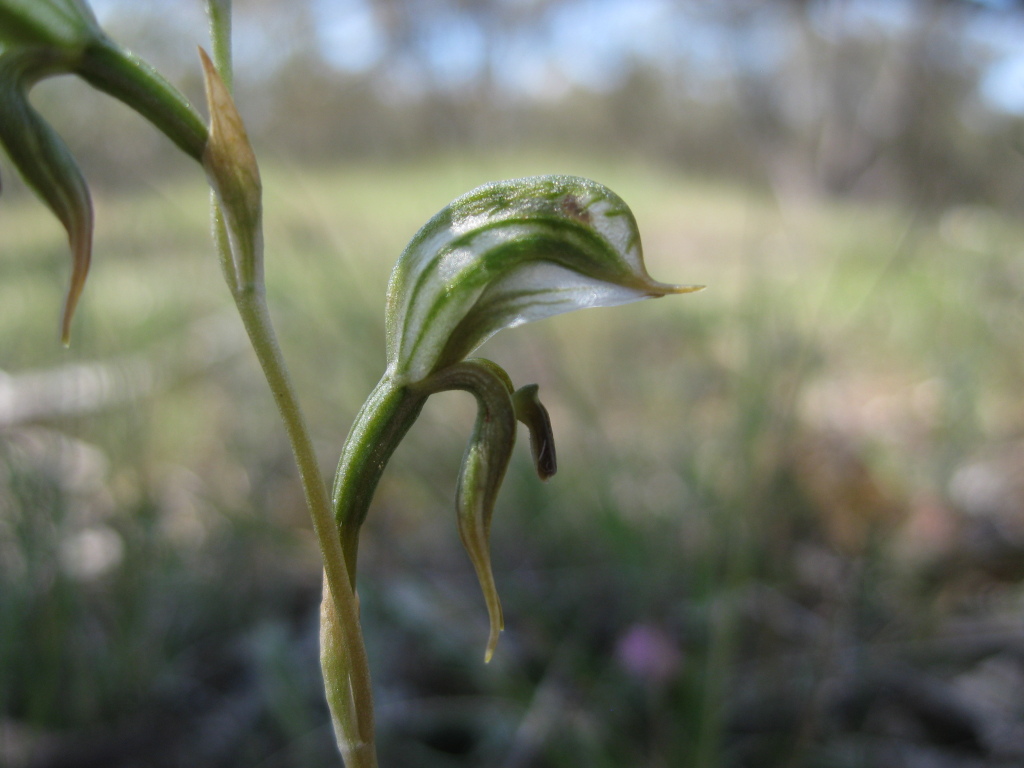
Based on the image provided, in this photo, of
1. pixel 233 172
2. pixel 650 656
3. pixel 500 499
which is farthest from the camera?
pixel 500 499

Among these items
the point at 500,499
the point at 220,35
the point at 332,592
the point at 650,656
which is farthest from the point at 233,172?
the point at 500,499

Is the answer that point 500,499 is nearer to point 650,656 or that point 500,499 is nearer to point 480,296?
point 650,656

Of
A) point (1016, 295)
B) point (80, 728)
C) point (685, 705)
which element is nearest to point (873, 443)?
point (1016, 295)

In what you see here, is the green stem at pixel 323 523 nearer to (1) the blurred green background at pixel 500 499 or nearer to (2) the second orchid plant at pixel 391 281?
(2) the second orchid plant at pixel 391 281

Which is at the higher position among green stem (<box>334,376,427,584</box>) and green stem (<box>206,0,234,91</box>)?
green stem (<box>206,0,234,91</box>)

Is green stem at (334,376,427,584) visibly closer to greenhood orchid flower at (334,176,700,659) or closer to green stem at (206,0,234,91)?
greenhood orchid flower at (334,176,700,659)

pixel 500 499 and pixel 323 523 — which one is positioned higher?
pixel 323 523

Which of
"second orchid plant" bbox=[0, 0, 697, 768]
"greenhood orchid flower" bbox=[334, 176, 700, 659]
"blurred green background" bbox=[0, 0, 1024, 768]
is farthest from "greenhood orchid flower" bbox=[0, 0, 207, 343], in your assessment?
"blurred green background" bbox=[0, 0, 1024, 768]

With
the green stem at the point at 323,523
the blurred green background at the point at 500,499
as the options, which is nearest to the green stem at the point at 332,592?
the green stem at the point at 323,523
